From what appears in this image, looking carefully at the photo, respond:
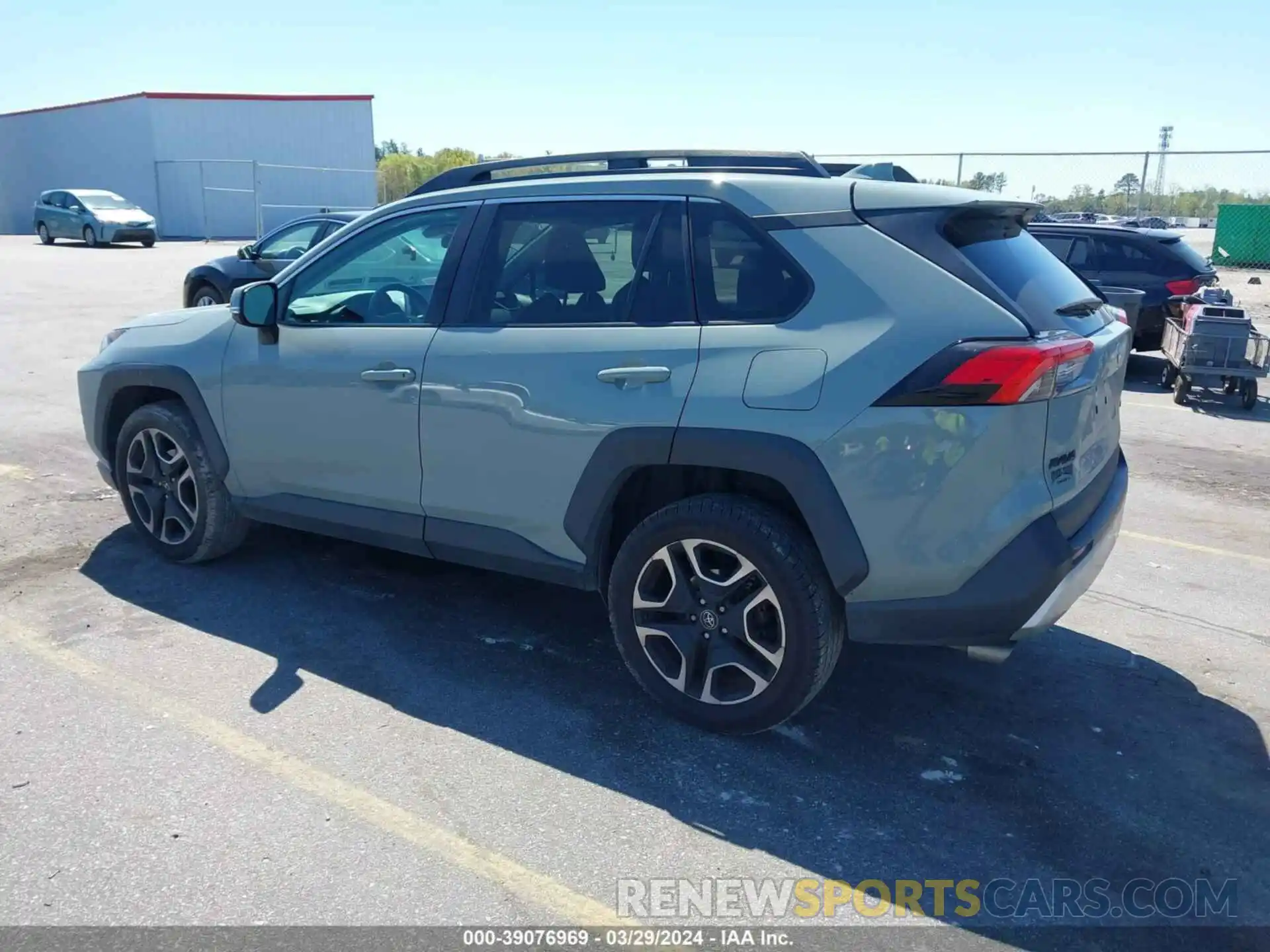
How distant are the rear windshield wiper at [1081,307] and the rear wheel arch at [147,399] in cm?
362

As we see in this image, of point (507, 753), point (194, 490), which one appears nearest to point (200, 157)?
point (194, 490)

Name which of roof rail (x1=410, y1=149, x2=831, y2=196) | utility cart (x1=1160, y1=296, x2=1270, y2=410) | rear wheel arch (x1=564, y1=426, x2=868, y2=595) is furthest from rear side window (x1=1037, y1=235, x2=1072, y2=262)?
rear wheel arch (x1=564, y1=426, x2=868, y2=595)

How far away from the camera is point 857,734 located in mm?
3795

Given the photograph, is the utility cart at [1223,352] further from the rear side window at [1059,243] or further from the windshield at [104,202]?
the windshield at [104,202]

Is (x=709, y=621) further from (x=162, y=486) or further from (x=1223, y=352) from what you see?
(x=1223, y=352)

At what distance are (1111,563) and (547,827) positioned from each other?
146 inches

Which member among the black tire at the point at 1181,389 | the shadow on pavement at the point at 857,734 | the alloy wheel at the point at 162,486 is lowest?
the shadow on pavement at the point at 857,734

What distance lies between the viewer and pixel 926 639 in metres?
3.44

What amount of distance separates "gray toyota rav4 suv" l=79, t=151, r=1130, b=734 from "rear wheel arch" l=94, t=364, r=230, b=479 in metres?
0.35

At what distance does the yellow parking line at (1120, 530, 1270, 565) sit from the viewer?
5758mm

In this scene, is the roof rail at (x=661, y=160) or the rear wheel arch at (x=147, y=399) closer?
the roof rail at (x=661, y=160)

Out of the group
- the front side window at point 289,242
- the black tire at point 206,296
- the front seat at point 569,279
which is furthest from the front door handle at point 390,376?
the front side window at point 289,242

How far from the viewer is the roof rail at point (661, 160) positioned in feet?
13.1

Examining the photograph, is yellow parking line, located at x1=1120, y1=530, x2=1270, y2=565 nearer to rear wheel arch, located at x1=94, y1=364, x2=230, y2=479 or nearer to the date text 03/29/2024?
the date text 03/29/2024
